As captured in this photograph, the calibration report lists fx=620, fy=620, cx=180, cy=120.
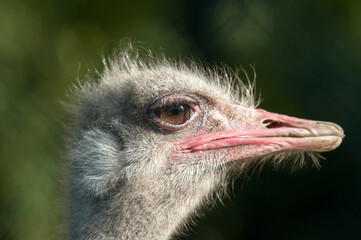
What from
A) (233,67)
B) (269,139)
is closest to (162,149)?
(269,139)

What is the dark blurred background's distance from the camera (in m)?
3.25

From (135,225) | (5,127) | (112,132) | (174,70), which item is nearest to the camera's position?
(135,225)

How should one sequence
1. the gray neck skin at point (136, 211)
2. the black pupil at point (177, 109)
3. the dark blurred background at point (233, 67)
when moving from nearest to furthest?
the gray neck skin at point (136, 211) → the black pupil at point (177, 109) → the dark blurred background at point (233, 67)

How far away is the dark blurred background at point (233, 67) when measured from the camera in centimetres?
325

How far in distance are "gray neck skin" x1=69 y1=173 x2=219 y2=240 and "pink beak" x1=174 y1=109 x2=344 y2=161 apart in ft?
0.46

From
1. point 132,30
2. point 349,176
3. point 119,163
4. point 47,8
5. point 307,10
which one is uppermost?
point 47,8

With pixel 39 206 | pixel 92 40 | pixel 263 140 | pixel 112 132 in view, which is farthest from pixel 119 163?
pixel 92 40

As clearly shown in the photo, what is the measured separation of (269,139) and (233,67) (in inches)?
49.0

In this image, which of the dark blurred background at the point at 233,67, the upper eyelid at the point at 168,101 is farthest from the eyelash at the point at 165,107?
the dark blurred background at the point at 233,67

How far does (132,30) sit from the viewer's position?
12.1 feet

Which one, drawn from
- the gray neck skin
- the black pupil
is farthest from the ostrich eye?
the gray neck skin

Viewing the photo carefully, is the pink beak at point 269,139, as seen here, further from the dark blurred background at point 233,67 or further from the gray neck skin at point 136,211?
the dark blurred background at point 233,67

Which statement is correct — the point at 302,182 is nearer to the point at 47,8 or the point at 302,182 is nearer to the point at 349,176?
the point at 349,176

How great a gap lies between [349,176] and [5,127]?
1.92m
